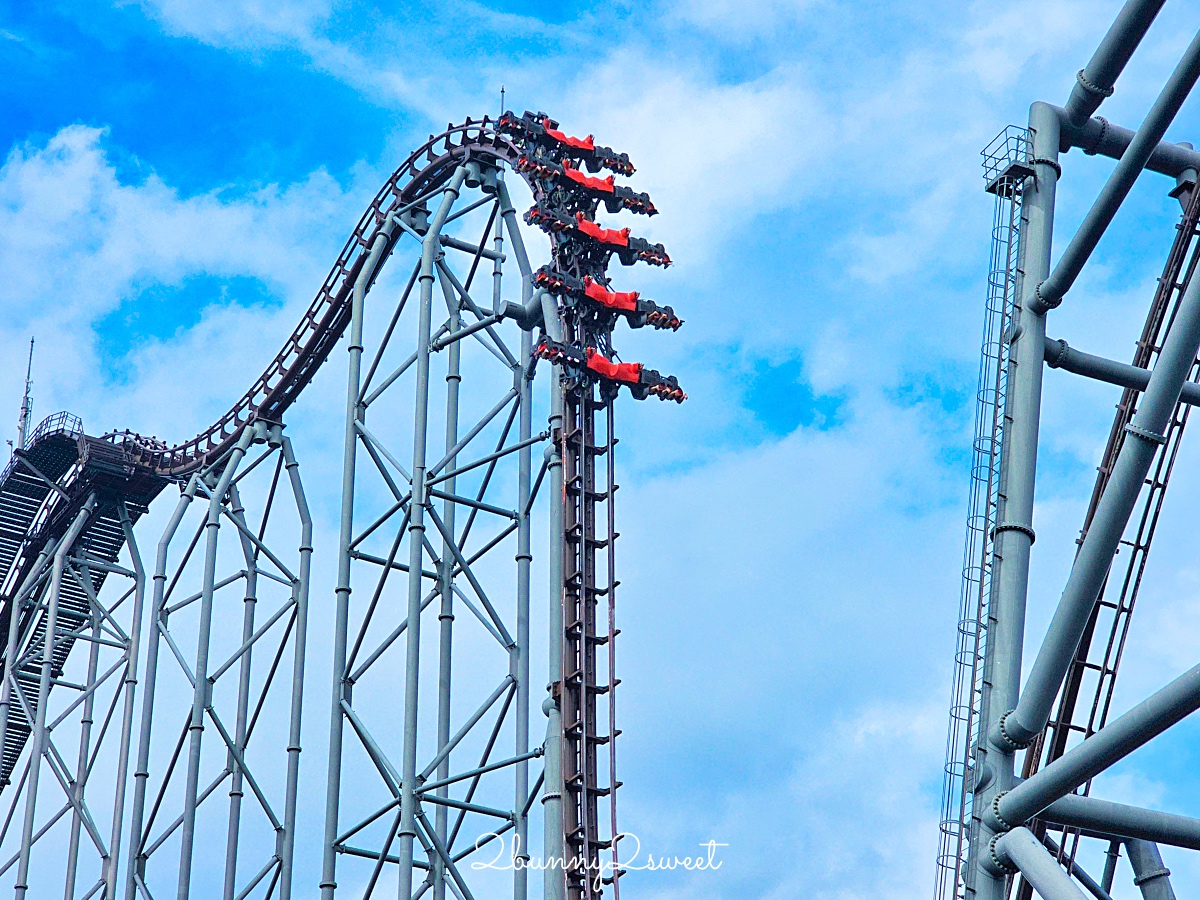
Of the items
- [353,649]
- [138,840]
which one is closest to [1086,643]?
[353,649]

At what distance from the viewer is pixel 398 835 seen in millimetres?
19641

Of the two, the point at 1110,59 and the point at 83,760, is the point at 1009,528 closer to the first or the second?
the point at 1110,59

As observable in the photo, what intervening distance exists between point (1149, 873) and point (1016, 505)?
3.05m

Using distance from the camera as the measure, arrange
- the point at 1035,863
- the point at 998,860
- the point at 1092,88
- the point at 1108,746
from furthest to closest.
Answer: the point at 1092,88 < the point at 998,860 < the point at 1035,863 < the point at 1108,746

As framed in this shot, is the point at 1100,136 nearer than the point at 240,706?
Yes

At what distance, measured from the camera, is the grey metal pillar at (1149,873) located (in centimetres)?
1373

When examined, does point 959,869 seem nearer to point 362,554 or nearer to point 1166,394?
point 1166,394

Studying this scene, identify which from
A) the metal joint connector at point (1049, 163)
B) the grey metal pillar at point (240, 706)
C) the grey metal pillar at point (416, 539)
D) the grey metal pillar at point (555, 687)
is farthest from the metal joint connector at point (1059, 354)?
the grey metal pillar at point (240, 706)

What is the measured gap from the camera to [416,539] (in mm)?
20719

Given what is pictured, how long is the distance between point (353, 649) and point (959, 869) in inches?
399

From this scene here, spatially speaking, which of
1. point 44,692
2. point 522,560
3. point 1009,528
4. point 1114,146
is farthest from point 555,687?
point 44,692

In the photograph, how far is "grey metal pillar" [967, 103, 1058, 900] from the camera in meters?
13.5

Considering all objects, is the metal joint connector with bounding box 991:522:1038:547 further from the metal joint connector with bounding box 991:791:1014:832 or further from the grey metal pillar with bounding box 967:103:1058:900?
the metal joint connector with bounding box 991:791:1014:832

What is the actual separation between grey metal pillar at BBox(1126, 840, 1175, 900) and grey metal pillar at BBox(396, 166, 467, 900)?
27.0ft
